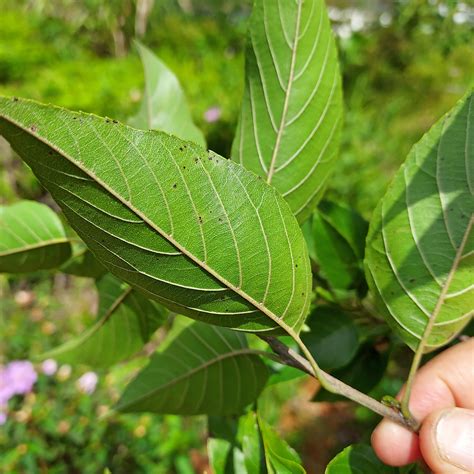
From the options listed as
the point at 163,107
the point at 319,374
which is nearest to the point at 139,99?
the point at 163,107

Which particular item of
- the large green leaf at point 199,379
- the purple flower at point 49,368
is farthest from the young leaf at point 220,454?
the purple flower at point 49,368

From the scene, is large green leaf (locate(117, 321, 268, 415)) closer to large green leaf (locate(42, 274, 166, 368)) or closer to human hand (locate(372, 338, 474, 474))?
large green leaf (locate(42, 274, 166, 368))

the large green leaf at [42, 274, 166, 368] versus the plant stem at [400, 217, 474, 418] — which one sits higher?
the plant stem at [400, 217, 474, 418]

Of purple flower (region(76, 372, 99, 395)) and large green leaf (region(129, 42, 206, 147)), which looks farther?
purple flower (region(76, 372, 99, 395))

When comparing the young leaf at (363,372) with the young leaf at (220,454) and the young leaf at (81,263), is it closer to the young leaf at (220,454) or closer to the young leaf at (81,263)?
the young leaf at (220,454)

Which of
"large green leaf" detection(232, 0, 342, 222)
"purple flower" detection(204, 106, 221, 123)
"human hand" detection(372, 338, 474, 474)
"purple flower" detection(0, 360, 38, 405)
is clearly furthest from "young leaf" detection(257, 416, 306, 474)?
"purple flower" detection(204, 106, 221, 123)

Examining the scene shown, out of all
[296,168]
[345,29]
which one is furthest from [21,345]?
[345,29]
